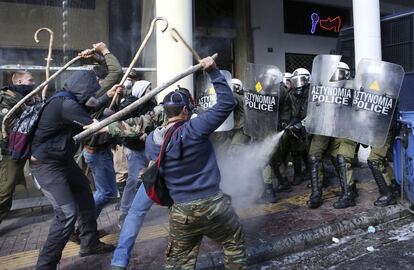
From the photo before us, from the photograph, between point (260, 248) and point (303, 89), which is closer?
point (260, 248)

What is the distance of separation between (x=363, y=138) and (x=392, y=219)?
1.10m

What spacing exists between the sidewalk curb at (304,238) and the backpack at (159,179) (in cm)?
121

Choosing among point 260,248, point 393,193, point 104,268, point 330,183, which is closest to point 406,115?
point 393,193

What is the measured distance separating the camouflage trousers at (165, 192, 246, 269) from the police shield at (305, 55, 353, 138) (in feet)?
9.17

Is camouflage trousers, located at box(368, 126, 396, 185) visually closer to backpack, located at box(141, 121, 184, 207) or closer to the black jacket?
backpack, located at box(141, 121, 184, 207)

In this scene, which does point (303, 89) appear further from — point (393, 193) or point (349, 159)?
point (393, 193)

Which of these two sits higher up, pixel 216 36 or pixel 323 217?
pixel 216 36

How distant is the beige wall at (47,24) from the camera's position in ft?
25.1

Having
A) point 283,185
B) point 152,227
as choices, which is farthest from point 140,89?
point 283,185

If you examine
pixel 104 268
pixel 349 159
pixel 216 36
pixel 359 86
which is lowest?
pixel 104 268

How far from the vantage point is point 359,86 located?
17.0ft

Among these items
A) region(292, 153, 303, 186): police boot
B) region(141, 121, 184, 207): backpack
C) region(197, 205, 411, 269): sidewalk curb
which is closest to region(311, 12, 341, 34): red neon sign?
region(292, 153, 303, 186): police boot

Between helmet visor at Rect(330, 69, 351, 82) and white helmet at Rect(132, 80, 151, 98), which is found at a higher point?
helmet visor at Rect(330, 69, 351, 82)

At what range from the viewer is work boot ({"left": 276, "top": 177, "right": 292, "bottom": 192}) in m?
6.62
